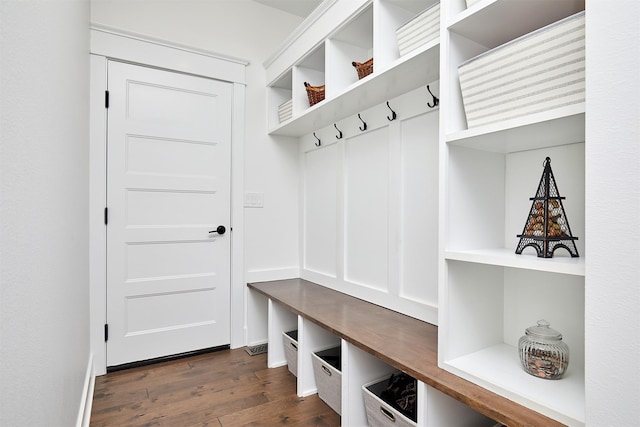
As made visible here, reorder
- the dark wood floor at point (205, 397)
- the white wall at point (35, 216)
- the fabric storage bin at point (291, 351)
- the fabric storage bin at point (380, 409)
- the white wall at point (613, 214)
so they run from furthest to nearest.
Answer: the fabric storage bin at point (291, 351), the dark wood floor at point (205, 397), the fabric storage bin at point (380, 409), the white wall at point (613, 214), the white wall at point (35, 216)

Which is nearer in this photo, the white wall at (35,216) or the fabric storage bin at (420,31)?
the white wall at (35,216)

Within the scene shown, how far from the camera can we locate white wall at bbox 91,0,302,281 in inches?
105

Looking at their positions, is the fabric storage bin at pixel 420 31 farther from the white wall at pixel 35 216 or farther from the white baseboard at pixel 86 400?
the white baseboard at pixel 86 400

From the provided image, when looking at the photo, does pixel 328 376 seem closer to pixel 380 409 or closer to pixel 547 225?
pixel 380 409

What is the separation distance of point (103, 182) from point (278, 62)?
151 centimetres

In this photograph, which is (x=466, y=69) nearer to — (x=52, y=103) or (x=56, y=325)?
(x=52, y=103)

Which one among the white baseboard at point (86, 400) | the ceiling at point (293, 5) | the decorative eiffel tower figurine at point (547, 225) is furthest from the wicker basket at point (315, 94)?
the white baseboard at point (86, 400)

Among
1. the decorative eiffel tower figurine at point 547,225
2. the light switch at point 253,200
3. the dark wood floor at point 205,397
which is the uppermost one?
the light switch at point 253,200

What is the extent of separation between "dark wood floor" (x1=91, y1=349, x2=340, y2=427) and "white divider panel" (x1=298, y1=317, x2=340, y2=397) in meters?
0.06

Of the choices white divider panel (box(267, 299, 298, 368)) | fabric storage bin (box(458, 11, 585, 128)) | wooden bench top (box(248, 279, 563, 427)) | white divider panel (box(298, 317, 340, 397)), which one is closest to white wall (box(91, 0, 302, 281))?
wooden bench top (box(248, 279, 563, 427))

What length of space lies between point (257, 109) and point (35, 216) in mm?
2274

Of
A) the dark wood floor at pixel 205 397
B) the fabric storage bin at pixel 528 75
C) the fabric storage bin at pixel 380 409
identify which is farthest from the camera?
the dark wood floor at pixel 205 397

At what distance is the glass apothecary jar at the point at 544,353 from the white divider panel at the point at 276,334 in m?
1.55

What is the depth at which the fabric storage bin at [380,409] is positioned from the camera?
1.41 metres
